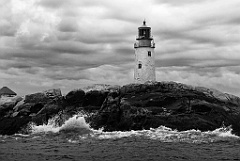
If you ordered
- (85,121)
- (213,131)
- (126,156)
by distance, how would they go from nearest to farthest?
(126,156)
(213,131)
(85,121)

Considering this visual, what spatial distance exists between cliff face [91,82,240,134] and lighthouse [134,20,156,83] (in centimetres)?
1280

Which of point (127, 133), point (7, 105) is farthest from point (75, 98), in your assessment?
point (127, 133)

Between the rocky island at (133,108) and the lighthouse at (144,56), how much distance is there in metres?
12.7

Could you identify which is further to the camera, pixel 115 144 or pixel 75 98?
pixel 75 98

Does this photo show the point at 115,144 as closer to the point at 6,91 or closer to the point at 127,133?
the point at 127,133

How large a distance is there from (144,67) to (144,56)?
5.03ft

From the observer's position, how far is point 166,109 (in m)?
36.7

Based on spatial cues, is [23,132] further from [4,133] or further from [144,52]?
[144,52]

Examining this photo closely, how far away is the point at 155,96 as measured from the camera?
1521 inches

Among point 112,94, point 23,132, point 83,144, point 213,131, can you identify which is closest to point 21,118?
point 23,132

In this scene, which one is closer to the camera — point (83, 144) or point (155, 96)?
point (83, 144)

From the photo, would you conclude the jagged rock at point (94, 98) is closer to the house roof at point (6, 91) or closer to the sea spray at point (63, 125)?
the sea spray at point (63, 125)

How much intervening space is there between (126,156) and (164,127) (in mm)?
11733

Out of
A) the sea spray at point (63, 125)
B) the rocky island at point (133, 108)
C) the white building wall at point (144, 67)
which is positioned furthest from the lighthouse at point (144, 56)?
the sea spray at point (63, 125)
